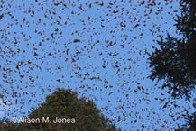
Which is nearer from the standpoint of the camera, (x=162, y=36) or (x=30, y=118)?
(x=162, y=36)

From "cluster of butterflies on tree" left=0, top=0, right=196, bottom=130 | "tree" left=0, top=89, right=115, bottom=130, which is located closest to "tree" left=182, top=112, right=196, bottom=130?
"cluster of butterflies on tree" left=0, top=0, right=196, bottom=130

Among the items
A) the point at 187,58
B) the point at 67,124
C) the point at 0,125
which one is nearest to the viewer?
the point at 187,58

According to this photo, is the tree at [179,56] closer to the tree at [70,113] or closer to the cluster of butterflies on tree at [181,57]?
the cluster of butterflies on tree at [181,57]

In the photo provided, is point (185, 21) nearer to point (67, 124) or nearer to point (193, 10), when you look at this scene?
point (193, 10)

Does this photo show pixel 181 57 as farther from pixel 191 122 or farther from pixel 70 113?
pixel 70 113

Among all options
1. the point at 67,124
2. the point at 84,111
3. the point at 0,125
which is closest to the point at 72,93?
the point at 84,111

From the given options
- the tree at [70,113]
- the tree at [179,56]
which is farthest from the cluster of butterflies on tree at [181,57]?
the tree at [70,113]

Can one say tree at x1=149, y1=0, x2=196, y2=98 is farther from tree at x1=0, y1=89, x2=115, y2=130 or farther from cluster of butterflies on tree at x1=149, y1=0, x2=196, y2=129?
tree at x1=0, y1=89, x2=115, y2=130

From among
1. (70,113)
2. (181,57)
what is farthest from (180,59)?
(70,113)
